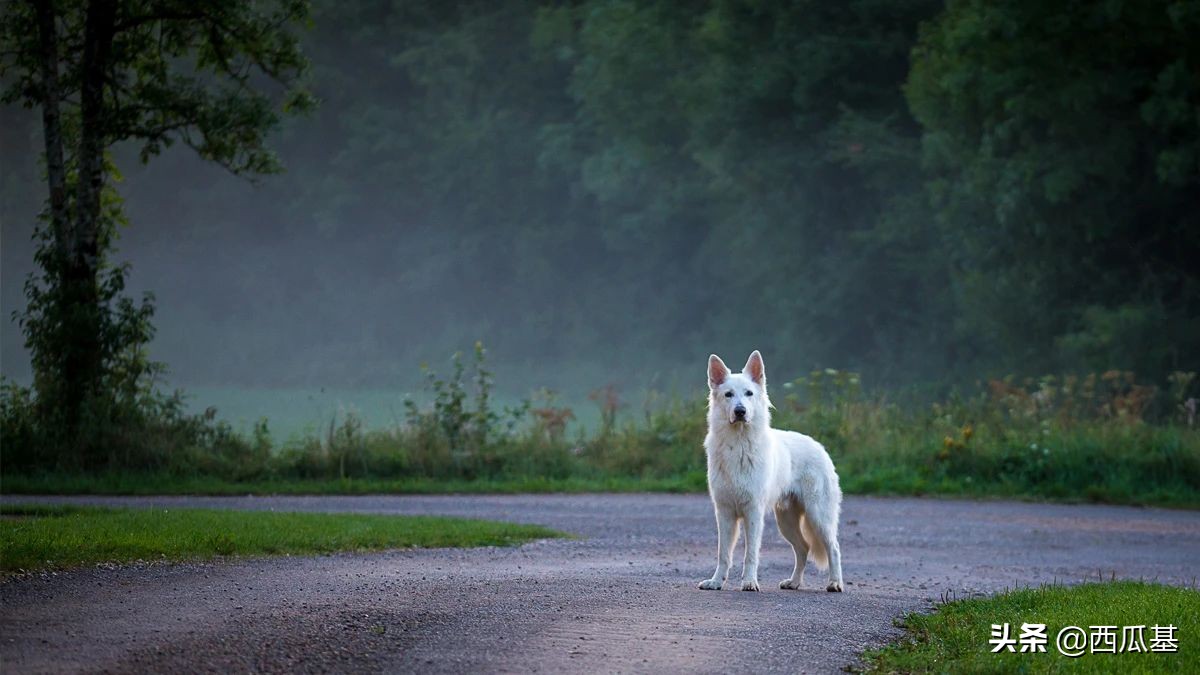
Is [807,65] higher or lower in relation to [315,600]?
higher

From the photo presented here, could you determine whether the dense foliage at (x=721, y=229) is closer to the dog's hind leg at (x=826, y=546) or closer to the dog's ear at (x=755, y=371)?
the dog's hind leg at (x=826, y=546)

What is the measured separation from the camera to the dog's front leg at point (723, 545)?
11.5m

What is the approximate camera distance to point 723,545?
1168cm

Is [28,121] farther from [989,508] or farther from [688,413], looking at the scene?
[989,508]

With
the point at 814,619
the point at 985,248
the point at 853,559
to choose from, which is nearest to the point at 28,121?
the point at 985,248

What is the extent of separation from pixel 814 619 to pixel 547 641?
2241 mm

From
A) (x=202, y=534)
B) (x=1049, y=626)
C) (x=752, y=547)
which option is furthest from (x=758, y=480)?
(x=202, y=534)

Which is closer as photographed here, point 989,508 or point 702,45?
point 989,508

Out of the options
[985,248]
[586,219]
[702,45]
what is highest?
[702,45]

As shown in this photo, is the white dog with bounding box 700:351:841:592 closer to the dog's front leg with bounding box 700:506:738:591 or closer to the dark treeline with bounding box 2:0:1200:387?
the dog's front leg with bounding box 700:506:738:591

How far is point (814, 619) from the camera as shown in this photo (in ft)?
32.8

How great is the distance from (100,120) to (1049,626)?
18.2 metres

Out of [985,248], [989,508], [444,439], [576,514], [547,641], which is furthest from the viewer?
[985,248]

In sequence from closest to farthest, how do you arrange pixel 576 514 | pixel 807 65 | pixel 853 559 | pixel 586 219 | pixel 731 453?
1. pixel 731 453
2. pixel 853 559
3. pixel 576 514
4. pixel 807 65
5. pixel 586 219
